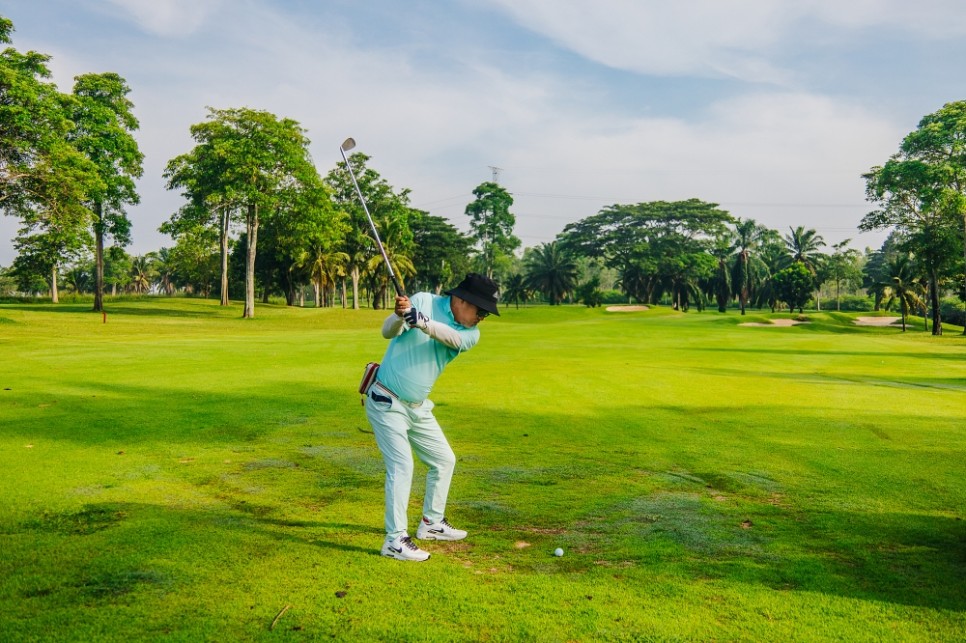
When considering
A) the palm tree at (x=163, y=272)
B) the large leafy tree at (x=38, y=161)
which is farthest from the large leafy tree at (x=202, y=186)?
the palm tree at (x=163, y=272)

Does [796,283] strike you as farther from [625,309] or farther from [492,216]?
[492,216]

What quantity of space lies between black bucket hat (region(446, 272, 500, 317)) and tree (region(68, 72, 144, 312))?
43406 mm

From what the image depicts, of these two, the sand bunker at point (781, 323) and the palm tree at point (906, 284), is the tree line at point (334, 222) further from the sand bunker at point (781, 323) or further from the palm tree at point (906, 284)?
the sand bunker at point (781, 323)

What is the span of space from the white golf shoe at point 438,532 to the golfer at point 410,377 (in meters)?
0.40

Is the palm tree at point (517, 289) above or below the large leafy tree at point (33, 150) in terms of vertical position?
below

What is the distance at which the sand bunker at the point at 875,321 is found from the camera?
7450cm

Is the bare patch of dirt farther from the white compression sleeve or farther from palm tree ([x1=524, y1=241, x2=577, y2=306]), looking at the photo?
the white compression sleeve

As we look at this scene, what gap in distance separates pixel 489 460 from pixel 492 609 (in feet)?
16.1

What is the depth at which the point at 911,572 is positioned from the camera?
580 centimetres

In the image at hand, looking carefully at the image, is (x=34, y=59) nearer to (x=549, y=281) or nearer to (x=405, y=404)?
(x=405, y=404)

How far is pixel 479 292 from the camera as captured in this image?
6.17 m

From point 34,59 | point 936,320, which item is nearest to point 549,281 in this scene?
point 936,320

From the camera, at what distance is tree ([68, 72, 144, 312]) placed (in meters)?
47.2

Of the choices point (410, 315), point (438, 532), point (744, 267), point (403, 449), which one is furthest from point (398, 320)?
point (744, 267)
